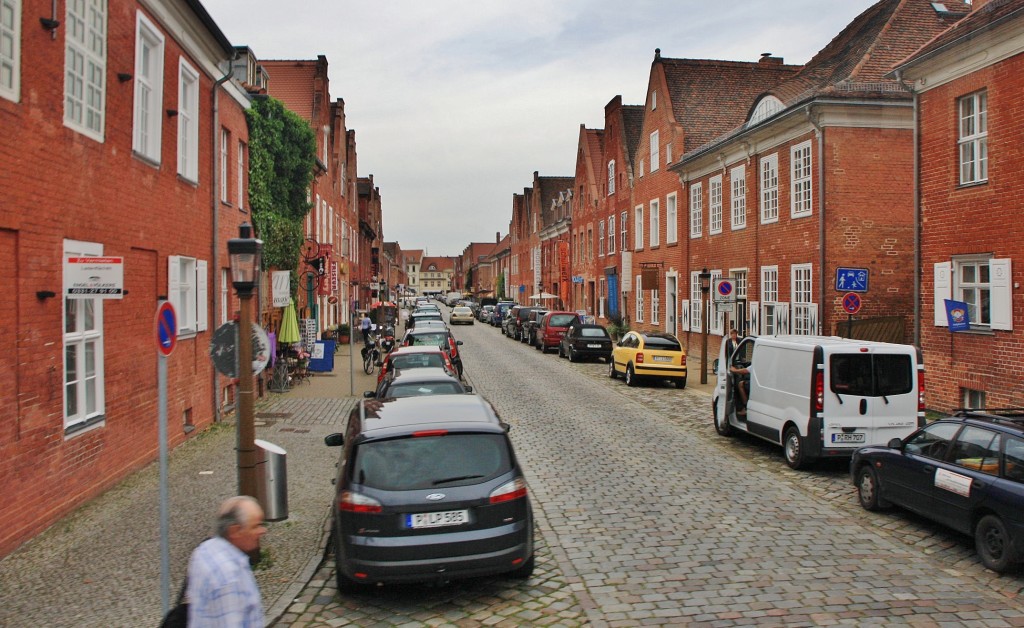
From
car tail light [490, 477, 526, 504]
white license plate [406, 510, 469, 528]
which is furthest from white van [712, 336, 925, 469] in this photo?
white license plate [406, 510, 469, 528]

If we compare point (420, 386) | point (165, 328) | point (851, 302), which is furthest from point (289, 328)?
point (165, 328)

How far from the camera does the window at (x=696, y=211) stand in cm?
2912

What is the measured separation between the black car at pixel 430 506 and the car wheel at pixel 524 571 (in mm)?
12

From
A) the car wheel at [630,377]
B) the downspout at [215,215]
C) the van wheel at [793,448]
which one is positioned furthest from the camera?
→ the car wheel at [630,377]

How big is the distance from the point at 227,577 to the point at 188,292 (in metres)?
10.6

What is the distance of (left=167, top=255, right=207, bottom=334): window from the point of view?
12349mm

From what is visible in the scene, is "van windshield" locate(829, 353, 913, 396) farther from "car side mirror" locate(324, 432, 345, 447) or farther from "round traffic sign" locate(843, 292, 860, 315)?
"car side mirror" locate(324, 432, 345, 447)

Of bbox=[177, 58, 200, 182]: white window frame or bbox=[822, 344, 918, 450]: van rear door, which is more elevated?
bbox=[177, 58, 200, 182]: white window frame

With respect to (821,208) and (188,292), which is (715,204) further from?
(188,292)

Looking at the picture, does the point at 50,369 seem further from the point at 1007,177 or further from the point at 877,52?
the point at 877,52

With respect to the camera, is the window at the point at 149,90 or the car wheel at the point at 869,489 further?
the window at the point at 149,90

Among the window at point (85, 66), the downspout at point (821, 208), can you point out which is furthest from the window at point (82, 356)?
the downspout at point (821, 208)

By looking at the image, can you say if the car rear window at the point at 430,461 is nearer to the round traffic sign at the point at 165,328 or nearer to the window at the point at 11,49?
the round traffic sign at the point at 165,328

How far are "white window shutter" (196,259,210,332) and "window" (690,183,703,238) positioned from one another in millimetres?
19385
